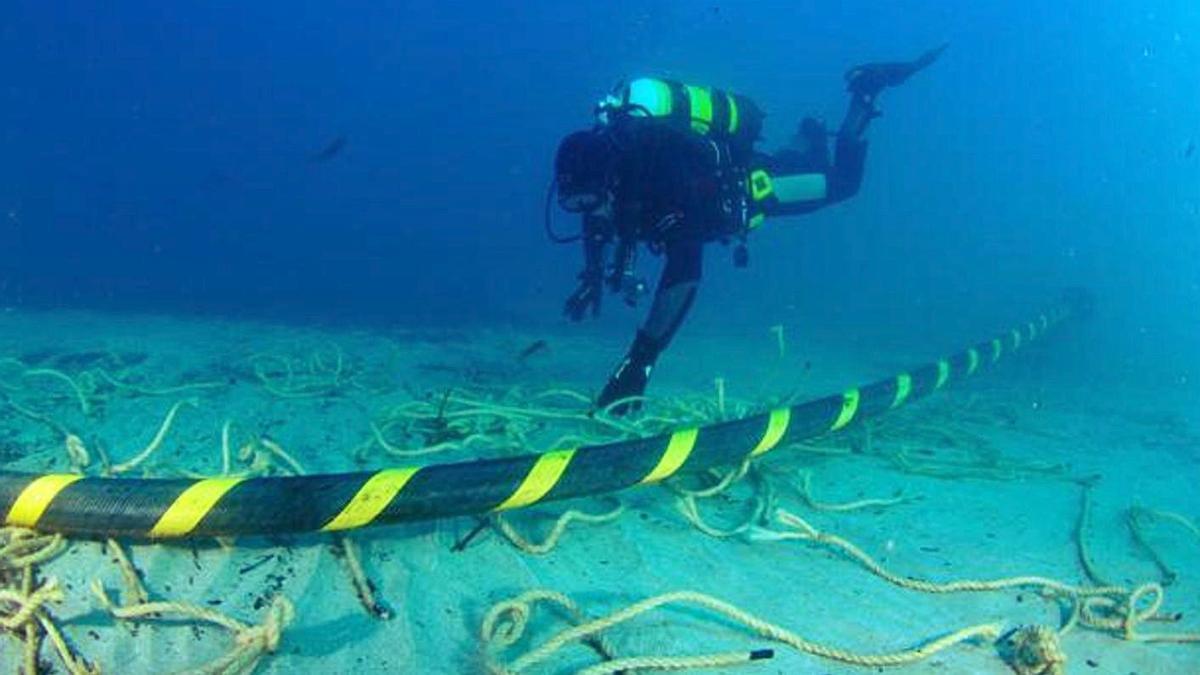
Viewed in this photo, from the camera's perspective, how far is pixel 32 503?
232 cm

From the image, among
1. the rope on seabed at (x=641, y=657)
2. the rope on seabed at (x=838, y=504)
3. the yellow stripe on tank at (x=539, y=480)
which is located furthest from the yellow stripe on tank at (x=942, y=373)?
the yellow stripe on tank at (x=539, y=480)

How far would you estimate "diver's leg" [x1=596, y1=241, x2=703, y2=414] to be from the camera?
4848mm

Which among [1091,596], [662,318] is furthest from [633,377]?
[1091,596]

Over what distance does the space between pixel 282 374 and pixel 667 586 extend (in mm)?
4089

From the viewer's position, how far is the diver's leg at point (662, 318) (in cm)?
485

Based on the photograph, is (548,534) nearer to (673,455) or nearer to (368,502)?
(673,455)

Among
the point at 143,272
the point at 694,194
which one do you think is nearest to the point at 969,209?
the point at 143,272

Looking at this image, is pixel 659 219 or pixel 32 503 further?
pixel 659 219

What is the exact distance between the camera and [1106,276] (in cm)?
2662

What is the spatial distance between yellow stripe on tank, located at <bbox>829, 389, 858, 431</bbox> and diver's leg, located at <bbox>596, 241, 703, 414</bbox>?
3.94ft

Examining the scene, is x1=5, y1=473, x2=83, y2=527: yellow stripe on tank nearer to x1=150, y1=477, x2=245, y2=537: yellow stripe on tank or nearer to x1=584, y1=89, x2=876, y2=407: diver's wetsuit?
x1=150, y1=477, x2=245, y2=537: yellow stripe on tank

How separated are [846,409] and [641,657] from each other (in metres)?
2.50

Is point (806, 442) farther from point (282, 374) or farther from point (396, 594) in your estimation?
point (282, 374)

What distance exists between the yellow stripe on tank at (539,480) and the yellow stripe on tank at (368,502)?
0.38 metres
